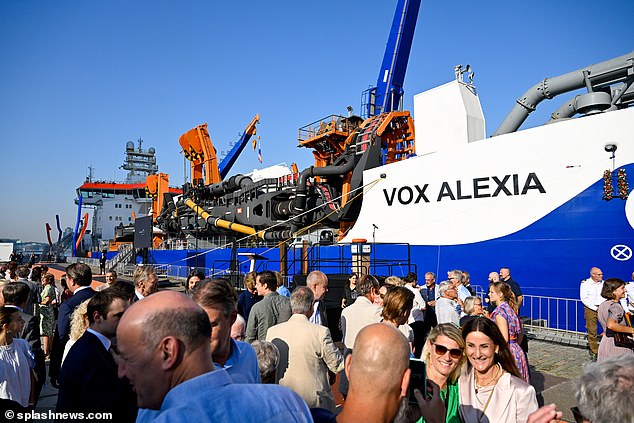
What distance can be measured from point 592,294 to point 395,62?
13933mm

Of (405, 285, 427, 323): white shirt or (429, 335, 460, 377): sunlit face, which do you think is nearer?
(429, 335, 460, 377): sunlit face

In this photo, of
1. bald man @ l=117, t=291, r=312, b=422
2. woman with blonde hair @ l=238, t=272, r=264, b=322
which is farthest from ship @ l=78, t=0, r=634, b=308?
bald man @ l=117, t=291, r=312, b=422

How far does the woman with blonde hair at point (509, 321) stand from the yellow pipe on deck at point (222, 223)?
12901 millimetres

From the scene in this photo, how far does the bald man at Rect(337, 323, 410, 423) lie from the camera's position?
1.47 meters

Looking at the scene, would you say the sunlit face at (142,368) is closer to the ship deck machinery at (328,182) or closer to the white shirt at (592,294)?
the white shirt at (592,294)

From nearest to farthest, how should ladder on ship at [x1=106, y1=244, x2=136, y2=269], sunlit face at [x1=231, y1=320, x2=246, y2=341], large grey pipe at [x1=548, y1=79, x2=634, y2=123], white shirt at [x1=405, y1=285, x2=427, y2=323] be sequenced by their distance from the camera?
sunlit face at [x1=231, y1=320, x2=246, y2=341] → white shirt at [x1=405, y1=285, x2=427, y2=323] → large grey pipe at [x1=548, y1=79, x2=634, y2=123] → ladder on ship at [x1=106, y1=244, x2=136, y2=269]

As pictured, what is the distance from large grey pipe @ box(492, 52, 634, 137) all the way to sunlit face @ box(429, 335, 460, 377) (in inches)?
400

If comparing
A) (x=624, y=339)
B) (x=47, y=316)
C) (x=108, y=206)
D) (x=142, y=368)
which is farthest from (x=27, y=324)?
(x=108, y=206)

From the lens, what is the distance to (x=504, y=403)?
88.7 inches

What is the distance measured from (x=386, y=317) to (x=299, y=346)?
84cm

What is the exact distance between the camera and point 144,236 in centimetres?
1709

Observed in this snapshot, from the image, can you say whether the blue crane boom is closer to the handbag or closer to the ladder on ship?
the ladder on ship

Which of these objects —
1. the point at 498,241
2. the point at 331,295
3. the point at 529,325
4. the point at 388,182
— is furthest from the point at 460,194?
the point at 331,295

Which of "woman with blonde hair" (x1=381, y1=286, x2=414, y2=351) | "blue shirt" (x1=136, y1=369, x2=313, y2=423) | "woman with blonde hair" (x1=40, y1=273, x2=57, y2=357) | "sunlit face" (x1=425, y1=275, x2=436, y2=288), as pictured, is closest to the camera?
"blue shirt" (x1=136, y1=369, x2=313, y2=423)
